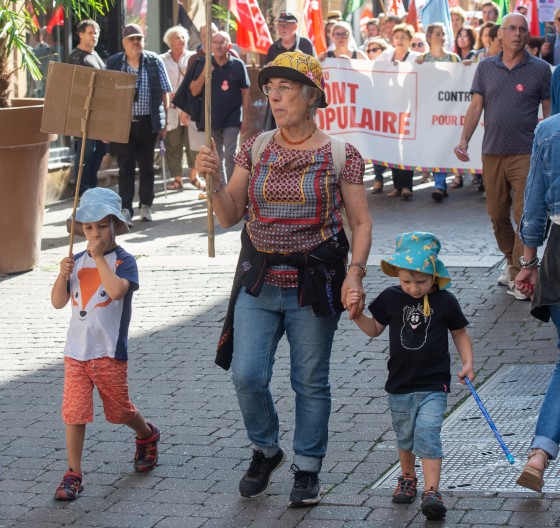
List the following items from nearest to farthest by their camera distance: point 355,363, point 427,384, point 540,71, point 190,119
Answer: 1. point 427,384
2. point 355,363
3. point 540,71
4. point 190,119

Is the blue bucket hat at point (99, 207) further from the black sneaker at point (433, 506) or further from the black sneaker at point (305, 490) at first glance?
the black sneaker at point (433, 506)

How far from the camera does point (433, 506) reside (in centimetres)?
497

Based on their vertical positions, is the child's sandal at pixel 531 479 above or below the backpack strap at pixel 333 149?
below

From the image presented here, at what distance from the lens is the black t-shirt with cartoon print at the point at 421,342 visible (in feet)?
17.0

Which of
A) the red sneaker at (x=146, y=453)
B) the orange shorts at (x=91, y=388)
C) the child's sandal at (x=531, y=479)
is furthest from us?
the red sneaker at (x=146, y=453)

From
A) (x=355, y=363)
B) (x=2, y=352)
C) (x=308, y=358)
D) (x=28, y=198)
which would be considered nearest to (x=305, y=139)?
(x=308, y=358)

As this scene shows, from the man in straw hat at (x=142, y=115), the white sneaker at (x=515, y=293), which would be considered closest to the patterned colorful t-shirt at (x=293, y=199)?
Result: the white sneaker at (x=515, y=293)

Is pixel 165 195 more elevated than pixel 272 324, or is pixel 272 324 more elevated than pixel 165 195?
pixel 272 324

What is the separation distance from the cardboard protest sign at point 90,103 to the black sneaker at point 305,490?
6.16 ft

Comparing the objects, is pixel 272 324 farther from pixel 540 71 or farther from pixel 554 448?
pixel 540 71

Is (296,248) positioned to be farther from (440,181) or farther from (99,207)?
(440,181)

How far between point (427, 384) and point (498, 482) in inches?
24.7

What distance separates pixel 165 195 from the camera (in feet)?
51.9

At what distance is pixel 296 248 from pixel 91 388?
3.91 feet
